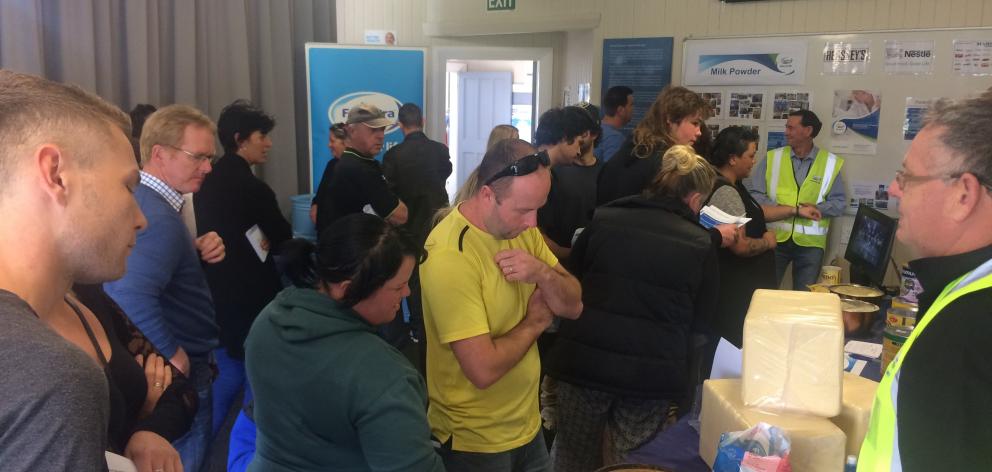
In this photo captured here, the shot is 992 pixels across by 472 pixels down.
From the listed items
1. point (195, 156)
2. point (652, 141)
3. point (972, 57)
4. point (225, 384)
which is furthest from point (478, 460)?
point (972, 57)

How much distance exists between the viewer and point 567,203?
298 cm

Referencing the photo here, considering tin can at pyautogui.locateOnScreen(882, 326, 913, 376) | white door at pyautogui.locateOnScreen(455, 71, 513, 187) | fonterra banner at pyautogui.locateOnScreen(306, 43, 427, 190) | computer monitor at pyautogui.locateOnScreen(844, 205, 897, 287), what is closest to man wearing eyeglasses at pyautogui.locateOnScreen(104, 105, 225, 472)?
tin can at pyautogui.locateOnScreen(882, 326, 913, 376)

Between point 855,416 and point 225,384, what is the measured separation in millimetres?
2044

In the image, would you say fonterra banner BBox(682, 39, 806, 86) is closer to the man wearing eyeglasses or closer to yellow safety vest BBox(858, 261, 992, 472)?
the man wearing eyeglasses

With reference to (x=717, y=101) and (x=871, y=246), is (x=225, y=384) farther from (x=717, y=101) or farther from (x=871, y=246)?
(x=717, y=101)

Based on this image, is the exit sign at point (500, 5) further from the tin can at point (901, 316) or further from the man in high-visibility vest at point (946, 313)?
the man in high-visibility vest at point (946, 313)

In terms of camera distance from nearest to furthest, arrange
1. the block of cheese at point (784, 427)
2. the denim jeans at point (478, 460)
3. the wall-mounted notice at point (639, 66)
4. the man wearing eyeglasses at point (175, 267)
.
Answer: the block of cheese at point (784, 427), the denim jeans at point (478, 460), the man wearing eyeglasses at point (175, 267), the wall-mounted notice at point (639, 66)

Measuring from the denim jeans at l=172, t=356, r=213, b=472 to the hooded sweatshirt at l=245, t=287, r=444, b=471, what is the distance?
0.84m

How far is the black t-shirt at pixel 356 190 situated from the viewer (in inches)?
129

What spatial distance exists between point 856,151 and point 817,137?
0.24 m

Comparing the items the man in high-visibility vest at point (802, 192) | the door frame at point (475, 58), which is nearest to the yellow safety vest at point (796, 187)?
Answer: the man in high-visibility vest at point (802, 192)

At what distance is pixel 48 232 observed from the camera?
2.47 ft

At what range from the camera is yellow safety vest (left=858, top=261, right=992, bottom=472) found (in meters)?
0.90

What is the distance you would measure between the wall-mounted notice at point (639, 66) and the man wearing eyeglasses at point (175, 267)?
343cm
